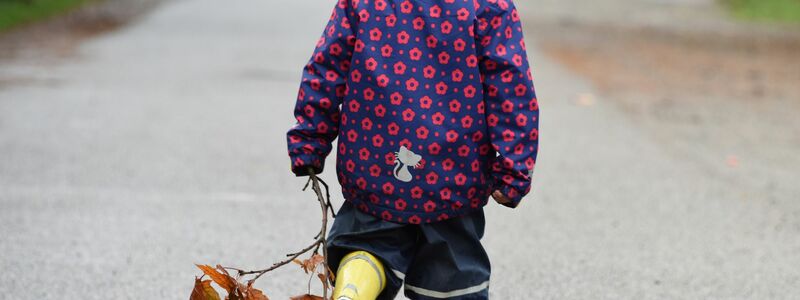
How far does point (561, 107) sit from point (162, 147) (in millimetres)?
3606

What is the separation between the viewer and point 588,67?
1202cm

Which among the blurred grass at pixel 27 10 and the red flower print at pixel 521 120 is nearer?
the red flower print at pixel 521 120

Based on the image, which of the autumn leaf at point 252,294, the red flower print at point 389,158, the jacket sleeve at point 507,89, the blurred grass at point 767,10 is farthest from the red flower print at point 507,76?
the blurred grass at point 767,10

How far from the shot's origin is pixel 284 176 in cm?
596

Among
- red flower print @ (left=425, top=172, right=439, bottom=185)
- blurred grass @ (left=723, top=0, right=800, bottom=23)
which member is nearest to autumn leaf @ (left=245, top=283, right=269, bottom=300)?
red flower print @ (left=425, top=172, right=439, bottom=185)

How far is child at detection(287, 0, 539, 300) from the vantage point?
2.61 m

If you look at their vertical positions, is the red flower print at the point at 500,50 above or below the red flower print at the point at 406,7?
below

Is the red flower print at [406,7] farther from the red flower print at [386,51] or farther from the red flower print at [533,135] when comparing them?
the red flower print at [533,135]

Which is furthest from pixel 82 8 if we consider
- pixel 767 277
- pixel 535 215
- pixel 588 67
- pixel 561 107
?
pixel 767 277

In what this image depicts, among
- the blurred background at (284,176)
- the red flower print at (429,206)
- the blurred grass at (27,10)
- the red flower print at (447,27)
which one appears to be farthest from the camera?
the blurred grass at (27,10)

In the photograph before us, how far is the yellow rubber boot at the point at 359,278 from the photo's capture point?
2.68 metres

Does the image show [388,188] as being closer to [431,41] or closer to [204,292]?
[431,41]

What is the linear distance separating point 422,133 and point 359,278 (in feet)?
1.36

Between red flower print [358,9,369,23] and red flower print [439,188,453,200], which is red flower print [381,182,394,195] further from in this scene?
red flower print [358,9,369,23]
